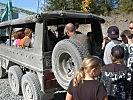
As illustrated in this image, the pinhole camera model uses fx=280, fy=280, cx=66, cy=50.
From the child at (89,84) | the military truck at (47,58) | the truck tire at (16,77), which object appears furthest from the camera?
the truck tire at (16,77)

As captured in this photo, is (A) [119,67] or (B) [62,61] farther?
(B) [62,61]

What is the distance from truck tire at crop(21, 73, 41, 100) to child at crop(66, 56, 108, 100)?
257 centimetres

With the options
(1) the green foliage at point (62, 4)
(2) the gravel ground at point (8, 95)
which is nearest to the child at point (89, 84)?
(2) the gravel ground at point (8, 95)

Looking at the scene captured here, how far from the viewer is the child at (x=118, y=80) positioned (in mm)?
3686

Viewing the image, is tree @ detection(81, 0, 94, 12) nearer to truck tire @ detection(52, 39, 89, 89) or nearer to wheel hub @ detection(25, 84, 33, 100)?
wheel hub @ detection(25, 84, 33, 100)

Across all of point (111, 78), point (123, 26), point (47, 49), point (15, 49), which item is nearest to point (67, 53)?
point (47, 49)

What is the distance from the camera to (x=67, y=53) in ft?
15.9

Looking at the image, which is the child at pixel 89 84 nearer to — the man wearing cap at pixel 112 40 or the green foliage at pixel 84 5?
the man wearing cap at pixel 112 40

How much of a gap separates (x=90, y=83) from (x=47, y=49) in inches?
103

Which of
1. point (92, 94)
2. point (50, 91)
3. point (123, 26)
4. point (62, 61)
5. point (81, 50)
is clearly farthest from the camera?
point (123, 26)

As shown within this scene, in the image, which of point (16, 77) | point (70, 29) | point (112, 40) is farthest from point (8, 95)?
point (112, 40)

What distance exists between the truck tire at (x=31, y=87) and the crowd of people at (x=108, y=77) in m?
1.31

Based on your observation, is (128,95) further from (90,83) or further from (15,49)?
(15,49)

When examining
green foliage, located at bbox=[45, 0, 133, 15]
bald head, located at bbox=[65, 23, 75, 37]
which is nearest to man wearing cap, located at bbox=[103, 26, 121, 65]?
bald head, located at bbox=[65, 23, 75, 37]
